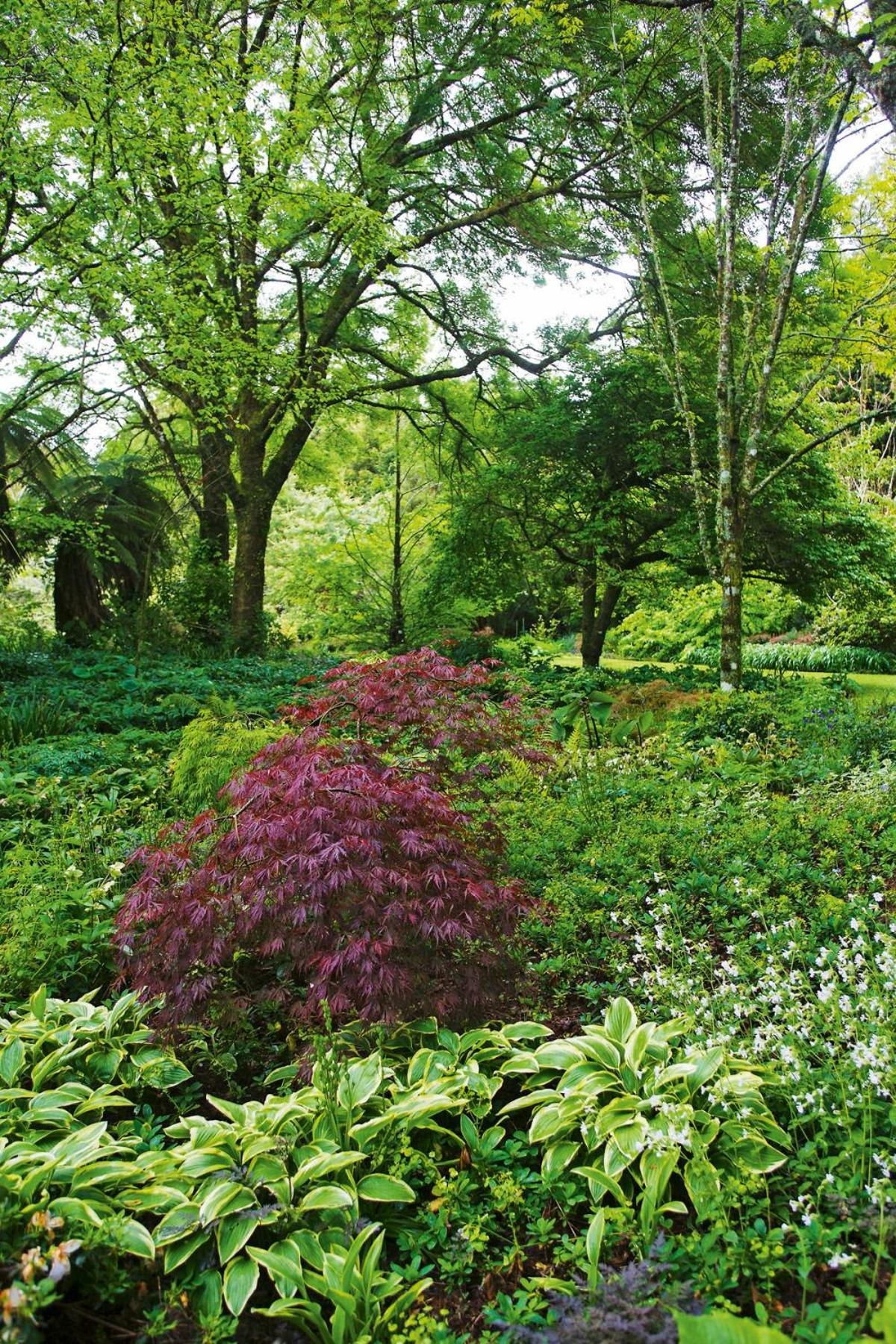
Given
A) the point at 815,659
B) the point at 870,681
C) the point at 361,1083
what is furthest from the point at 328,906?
the point at 815,659

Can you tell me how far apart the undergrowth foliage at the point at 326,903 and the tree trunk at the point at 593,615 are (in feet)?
24.0

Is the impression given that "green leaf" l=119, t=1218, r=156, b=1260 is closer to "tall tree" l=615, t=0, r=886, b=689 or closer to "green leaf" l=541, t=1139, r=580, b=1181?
"green leaf" l=541, t=1139, r=580, b=1181

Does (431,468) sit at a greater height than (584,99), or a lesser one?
lesser

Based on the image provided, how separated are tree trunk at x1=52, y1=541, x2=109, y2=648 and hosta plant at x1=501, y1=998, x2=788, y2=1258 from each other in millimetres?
9507

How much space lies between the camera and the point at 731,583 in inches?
268

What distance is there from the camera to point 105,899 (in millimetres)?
3660

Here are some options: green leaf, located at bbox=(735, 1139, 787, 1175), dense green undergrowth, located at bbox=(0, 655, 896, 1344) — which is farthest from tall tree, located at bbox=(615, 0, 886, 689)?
green leaf, located at bbox=(735, 1139, 787, 1175)

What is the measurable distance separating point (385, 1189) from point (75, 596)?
10199mm

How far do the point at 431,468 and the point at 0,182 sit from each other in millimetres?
7275

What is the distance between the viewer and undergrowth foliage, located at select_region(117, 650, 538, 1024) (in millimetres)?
2438

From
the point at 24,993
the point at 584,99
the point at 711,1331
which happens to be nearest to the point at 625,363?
the point at 584,99

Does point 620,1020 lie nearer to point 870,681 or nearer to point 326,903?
point 326,903

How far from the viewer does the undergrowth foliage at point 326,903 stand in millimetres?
2438

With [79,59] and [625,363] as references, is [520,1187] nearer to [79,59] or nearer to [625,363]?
[79,59]
